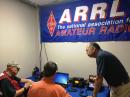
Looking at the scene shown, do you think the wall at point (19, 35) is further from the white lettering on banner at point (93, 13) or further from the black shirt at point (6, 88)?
the black shirt at point (6, 88)

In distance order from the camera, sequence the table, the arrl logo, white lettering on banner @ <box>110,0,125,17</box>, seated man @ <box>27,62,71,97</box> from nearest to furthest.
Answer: seated man @ <box>27,62,71,97</box>
the table
white lettering on banner @ <box>110,0,125,17</box>
the arrl logo

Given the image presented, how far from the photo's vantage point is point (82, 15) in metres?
3.91

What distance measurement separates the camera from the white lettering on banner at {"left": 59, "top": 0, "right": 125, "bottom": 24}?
3556 mm

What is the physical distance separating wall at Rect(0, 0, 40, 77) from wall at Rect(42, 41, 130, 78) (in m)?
0.40

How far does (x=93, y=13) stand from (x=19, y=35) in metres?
1.61

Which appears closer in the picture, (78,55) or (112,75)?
(112,75)

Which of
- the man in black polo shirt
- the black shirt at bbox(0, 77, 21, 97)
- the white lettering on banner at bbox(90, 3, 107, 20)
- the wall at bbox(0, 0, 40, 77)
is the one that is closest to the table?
the man in black polo shirt

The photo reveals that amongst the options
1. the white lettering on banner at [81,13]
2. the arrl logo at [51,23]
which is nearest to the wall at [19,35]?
the arrl logo at [51,23]

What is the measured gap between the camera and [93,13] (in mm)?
3781

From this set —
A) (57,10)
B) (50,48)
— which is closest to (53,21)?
(57,10)

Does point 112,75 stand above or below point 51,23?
below

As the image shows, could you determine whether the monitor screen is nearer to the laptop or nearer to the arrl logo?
the laptop

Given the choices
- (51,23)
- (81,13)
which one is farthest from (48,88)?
(51,23)

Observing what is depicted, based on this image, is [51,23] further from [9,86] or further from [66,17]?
[9,86]
